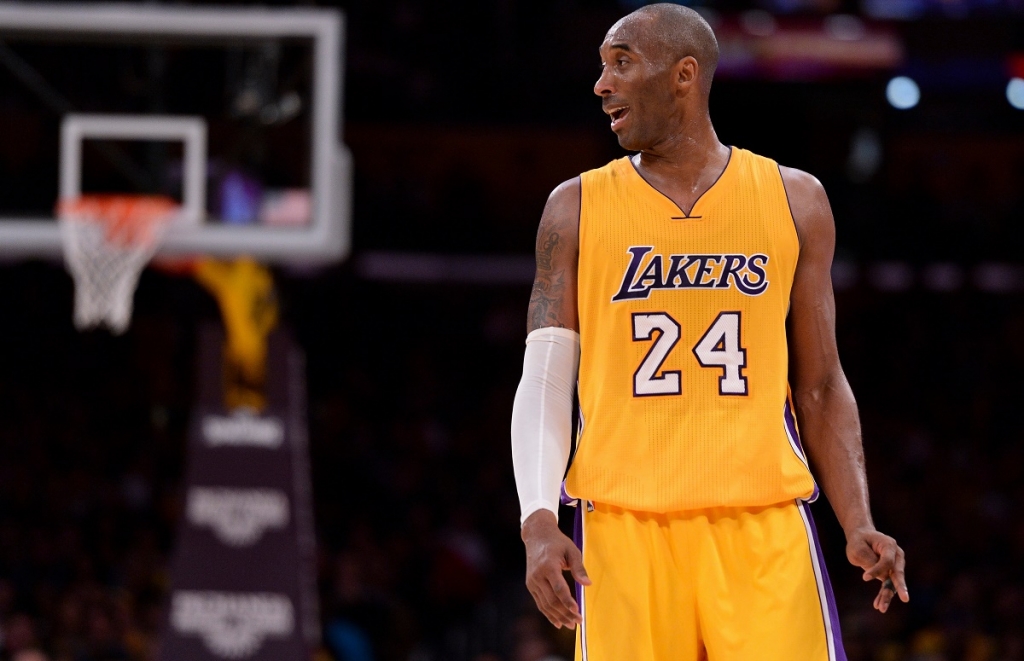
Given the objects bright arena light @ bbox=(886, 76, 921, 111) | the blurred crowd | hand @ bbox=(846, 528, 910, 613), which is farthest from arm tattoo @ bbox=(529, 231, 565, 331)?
bright arena light @ bbox=(886, 76, 921, 111)

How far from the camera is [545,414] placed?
124 inches

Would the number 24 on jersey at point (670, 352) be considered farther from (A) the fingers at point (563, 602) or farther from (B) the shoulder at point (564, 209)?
(A) the fingers at point (563, 602)

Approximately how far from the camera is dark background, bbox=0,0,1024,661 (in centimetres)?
1282

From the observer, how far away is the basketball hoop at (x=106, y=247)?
887cm

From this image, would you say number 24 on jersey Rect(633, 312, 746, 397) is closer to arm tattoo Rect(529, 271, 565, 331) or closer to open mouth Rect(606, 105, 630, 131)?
arm tattoo Rect(529, 271, 565, 331)

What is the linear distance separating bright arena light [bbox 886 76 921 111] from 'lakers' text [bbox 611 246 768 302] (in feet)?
56.1

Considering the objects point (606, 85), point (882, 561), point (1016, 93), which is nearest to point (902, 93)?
point (1016, 93)

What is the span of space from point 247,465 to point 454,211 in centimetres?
842

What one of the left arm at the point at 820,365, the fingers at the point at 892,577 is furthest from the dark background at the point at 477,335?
the fingers at the point at 892,577

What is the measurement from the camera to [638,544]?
10.0 feet

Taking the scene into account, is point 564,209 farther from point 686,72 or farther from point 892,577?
point 892,577

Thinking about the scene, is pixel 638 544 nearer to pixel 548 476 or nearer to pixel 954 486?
pixel 548 476

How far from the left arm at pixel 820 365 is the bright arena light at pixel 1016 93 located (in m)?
16.5

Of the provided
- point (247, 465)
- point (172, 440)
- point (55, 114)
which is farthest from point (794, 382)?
point (55, 114)
